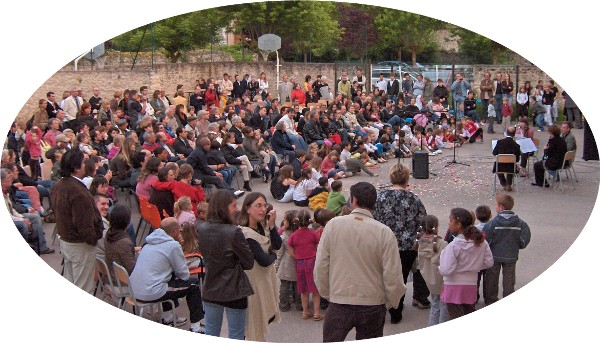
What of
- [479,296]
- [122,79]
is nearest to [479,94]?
[122,79]

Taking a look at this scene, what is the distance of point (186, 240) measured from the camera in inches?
324

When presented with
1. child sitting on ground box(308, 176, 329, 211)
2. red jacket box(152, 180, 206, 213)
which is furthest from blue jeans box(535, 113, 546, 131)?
red jacket box(152, 180, 206, 213)

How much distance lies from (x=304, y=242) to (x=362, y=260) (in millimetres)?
1951

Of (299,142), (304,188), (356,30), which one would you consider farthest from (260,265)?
(356,30)

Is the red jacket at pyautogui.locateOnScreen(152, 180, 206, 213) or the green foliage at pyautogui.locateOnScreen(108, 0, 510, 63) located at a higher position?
the green foliage at pyautogui.locateOnScreen(108, 0, 510, 63)

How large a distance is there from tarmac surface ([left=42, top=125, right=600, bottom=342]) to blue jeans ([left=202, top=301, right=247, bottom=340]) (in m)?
0.63

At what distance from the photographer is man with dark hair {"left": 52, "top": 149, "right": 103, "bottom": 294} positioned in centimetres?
763

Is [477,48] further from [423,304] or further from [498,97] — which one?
[423,304]

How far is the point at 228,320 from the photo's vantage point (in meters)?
6.57

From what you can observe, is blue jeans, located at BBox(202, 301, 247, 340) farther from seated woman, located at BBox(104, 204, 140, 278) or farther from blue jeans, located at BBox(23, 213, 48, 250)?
blue jeans, located at BBox(23, 213, 48, 250)

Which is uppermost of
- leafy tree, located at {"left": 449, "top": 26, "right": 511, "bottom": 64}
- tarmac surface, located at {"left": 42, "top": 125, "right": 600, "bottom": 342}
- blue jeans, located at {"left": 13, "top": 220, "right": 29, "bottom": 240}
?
leafy tree, located at {"left": 449, "top": 26, "right": 511, "bottom": 64}

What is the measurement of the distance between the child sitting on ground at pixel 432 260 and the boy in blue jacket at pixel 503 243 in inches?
26.2

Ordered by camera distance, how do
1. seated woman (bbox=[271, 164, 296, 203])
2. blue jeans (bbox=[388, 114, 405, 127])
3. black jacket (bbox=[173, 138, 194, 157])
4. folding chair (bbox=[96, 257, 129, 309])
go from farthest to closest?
1. blue jeans (bbox=[388, 114, 405, 127])
2. black jacket (bbox=[173, 138, 194, 157])
3. seated woman (bbox=[271, 164, 296, 203])
4. folding chair (bbox=[96, 257, 129, 309])

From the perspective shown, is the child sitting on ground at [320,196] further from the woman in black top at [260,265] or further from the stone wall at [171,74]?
the stone wall at [171,74]
